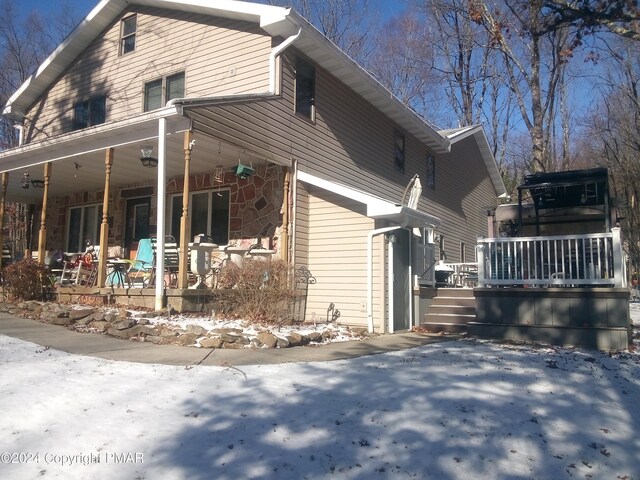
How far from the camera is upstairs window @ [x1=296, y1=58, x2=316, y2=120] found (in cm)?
1100

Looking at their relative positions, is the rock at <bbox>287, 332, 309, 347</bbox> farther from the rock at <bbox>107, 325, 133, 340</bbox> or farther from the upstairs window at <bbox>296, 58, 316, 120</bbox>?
the upstairs window at <bbox>296, 58, 316, 120</bbox>

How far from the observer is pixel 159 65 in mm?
12305

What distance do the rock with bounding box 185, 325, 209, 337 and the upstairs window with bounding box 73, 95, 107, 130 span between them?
27.5 ft

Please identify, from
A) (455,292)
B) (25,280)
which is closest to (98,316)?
(25,280)

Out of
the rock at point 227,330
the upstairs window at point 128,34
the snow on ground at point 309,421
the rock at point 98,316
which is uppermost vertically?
the upstairs window at point 128,34

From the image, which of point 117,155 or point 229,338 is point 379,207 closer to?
point 229,338

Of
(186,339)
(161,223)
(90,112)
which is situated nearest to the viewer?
(186,339)

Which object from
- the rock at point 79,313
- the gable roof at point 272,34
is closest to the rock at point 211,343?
the rock at point 79,313

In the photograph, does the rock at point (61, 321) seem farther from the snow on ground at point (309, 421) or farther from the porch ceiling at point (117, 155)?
the porch ceiling at point (117, 155)

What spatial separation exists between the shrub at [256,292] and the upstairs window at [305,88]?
4.14 metres

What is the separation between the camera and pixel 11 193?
14.3m

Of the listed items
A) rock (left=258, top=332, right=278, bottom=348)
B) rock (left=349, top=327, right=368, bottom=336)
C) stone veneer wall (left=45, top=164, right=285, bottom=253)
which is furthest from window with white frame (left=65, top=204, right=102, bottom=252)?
rock (left=258, top=332, right=278, bottom=348)

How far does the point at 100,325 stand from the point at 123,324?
0.51 metres

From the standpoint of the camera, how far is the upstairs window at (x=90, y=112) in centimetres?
1340
